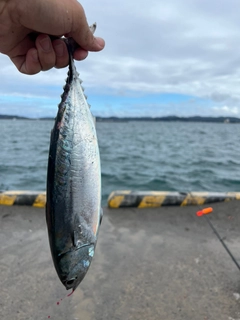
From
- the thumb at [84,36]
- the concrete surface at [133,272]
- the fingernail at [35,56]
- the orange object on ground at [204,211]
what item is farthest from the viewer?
the orange object on ground at [204,211]

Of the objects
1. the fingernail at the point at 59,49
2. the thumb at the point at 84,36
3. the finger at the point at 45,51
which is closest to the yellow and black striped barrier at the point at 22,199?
the finger at the point at 45,51

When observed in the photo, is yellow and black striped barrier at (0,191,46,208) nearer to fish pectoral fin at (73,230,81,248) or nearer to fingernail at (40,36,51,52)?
fingernail at (40,36,51,52)

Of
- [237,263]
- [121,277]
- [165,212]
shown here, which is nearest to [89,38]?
[121,277]

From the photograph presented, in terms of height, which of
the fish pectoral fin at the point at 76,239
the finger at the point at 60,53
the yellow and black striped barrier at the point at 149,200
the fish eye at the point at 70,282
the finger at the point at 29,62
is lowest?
the yellow and black striped barrier at the point at 149,200

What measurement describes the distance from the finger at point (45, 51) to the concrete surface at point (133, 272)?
8.31 ft

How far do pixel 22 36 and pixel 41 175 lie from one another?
11757mm

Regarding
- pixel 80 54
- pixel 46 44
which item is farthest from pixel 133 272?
pixel 46 44

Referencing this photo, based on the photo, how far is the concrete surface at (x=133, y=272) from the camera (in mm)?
3406

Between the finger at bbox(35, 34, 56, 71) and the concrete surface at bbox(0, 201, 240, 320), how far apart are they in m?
2.53

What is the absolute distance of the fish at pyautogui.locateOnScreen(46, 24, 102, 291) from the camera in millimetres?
1782

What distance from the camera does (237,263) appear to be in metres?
4.29

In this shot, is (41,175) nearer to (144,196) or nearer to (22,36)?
(144,196)

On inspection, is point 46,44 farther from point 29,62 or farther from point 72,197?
point 72,197

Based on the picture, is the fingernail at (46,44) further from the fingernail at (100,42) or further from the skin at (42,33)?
the fingernail at (100,42)
